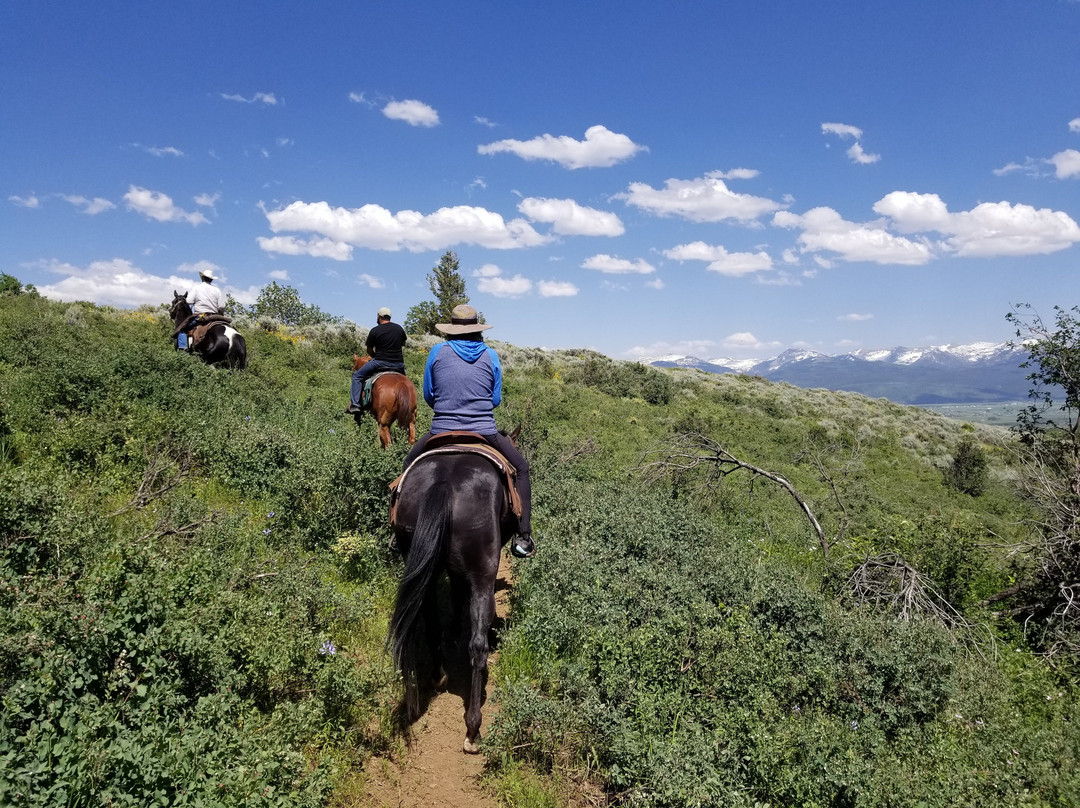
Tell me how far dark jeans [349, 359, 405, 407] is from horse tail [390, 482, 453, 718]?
5893mm

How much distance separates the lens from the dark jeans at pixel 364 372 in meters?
9.75

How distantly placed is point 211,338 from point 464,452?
11053mm

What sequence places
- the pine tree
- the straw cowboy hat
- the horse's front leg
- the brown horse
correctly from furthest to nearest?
the pine tree < the brown horse < the straw cowboy hat < the horse's front leg

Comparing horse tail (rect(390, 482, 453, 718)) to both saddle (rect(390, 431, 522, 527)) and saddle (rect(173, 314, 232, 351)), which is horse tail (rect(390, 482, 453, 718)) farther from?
saddle (rect(173, 314, 232, 351))

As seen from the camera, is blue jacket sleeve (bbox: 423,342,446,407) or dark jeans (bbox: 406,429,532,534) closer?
dark jeans (bbox: 406,429,532,534)

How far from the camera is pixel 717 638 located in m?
4.57

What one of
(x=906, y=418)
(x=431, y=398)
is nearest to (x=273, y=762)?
(x=431, y=398)

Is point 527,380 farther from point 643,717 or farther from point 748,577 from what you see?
point 643,717

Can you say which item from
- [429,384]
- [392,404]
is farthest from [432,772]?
[392,404]

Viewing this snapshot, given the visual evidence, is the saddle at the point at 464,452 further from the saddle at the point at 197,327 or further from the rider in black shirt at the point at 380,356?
the saddle at the point at 197,327

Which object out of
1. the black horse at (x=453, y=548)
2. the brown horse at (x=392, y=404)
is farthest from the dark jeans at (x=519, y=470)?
the brown horse at (x=392, y=404)

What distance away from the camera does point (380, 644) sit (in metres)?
4.86

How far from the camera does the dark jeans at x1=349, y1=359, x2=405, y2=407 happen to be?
975cm

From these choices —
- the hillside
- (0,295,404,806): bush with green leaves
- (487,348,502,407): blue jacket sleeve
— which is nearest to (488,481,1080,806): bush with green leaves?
the hillside
